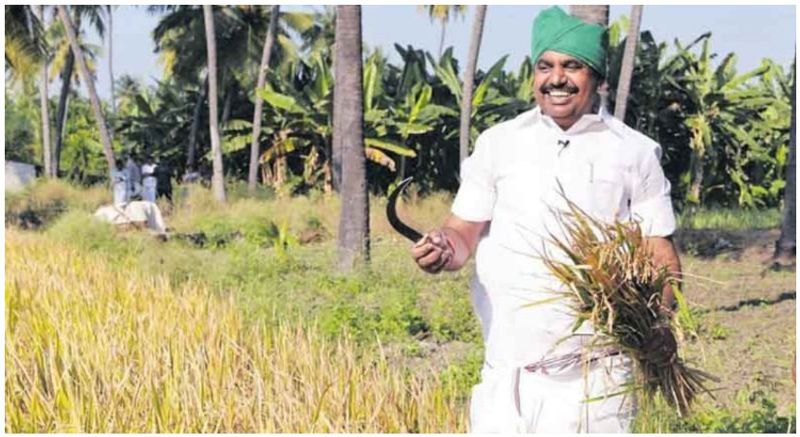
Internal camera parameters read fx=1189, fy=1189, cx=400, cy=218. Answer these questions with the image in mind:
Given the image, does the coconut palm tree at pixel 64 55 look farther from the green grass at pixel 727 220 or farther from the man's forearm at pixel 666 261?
the man's forearm at pixel 666 261

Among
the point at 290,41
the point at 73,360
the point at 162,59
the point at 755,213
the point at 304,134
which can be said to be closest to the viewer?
the point at 73,360

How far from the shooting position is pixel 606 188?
2756 mm

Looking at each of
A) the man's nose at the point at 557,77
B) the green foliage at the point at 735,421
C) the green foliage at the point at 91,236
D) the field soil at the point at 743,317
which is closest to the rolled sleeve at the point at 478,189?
the man's nose at the point at 557,77

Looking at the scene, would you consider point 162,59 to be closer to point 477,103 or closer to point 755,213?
point 477,103

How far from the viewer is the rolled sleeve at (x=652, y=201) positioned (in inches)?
109

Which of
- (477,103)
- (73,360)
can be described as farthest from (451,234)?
(477,103)

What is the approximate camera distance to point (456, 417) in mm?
4055

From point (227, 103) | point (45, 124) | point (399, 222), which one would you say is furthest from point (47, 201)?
point (399, 222)

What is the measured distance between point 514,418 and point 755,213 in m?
16.8

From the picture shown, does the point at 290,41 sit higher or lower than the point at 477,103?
higher

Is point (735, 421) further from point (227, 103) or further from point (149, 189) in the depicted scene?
point (227, 103)

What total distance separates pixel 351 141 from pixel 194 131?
1794 cm

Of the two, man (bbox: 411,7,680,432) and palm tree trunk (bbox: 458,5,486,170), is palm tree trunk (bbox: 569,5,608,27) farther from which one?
palm tree trunk (bbox: 458,5,486,170)

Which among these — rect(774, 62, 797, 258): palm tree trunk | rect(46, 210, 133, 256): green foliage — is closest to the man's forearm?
rect(774, 62, 797, 258): palm tree trunk
